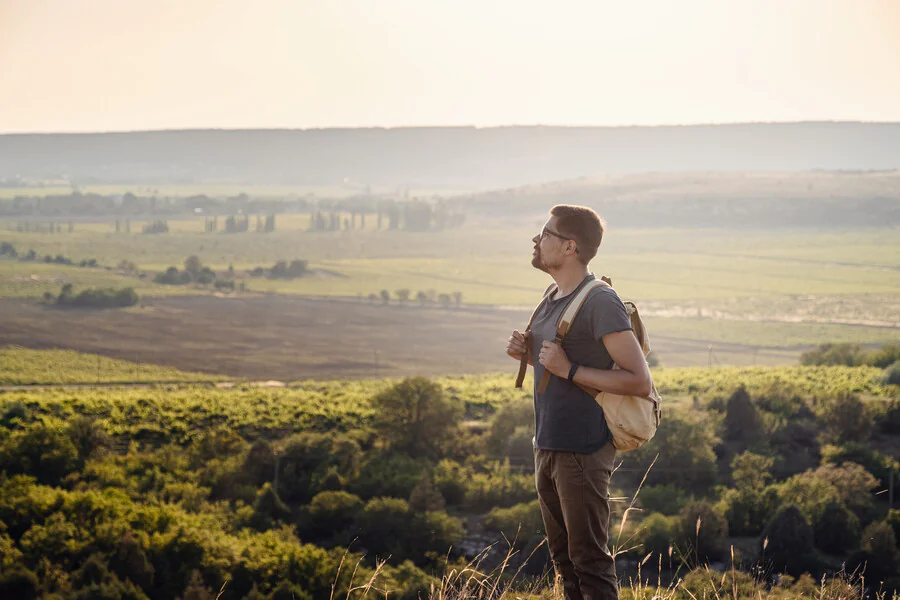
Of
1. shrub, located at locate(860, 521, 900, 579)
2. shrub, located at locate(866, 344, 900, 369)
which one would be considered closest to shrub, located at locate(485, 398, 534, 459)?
shrub, located at locate(860, 521, 900, 579)

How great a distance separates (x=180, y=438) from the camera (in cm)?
4016

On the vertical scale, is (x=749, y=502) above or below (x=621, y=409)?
below

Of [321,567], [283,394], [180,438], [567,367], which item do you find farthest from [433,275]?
[567,367]

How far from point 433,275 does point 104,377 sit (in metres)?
70.0

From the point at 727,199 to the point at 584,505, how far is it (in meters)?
162

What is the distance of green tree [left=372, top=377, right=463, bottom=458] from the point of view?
115 ft

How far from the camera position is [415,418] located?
115 ft

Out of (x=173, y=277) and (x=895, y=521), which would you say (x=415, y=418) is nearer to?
(x=895, y=521)

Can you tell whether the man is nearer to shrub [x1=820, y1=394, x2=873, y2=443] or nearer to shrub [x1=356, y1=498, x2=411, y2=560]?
shrub [x1=356, y1=498, x2=411, y2=560]

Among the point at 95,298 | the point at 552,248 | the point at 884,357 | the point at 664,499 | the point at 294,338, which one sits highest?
the point at 552,248

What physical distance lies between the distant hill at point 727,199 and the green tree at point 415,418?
394 ft

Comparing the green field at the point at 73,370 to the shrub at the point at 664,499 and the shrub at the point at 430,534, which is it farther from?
the shrub at the point at 664,499

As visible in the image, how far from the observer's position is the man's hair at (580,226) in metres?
4.10

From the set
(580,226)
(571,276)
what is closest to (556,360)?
(571,276)
